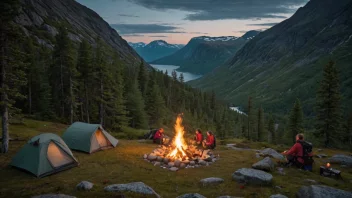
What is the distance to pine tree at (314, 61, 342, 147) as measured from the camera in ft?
134

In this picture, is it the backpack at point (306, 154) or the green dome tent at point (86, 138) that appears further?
the green dome tent at point (86, 138)

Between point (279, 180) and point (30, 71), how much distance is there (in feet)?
156

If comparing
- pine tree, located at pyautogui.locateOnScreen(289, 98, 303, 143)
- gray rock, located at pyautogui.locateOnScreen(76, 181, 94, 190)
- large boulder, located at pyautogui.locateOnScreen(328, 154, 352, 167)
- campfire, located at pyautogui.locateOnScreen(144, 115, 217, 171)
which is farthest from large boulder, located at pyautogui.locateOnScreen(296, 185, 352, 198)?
pine tree, located at pyautogui.locateOnScreen(289, 98, 303, 143)

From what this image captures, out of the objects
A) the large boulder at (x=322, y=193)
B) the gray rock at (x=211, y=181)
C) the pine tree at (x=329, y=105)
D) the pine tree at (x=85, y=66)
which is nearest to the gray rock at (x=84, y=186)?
the gray rock at (x=211, y=181)

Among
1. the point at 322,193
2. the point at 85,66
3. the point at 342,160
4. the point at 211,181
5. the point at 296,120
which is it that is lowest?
the point at 296,120

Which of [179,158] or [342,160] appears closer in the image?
[179,158]

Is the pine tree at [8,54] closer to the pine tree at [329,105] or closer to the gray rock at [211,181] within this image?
the gray rock at [211,181]

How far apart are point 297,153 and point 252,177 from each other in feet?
18.2

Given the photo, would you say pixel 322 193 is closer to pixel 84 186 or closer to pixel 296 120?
pixel 84 186

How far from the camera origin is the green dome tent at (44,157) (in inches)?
701

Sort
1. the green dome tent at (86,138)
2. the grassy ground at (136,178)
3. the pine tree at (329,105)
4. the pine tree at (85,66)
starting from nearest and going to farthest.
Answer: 1. the grassy ground at (136,178)
2. the green dome tent at (86,138)
3. the pine tree at (329,105)
4. the pine tree at (85,66)

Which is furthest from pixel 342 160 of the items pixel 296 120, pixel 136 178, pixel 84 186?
pixel 296 120

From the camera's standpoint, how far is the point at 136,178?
17.5 m

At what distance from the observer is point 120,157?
23156mm
